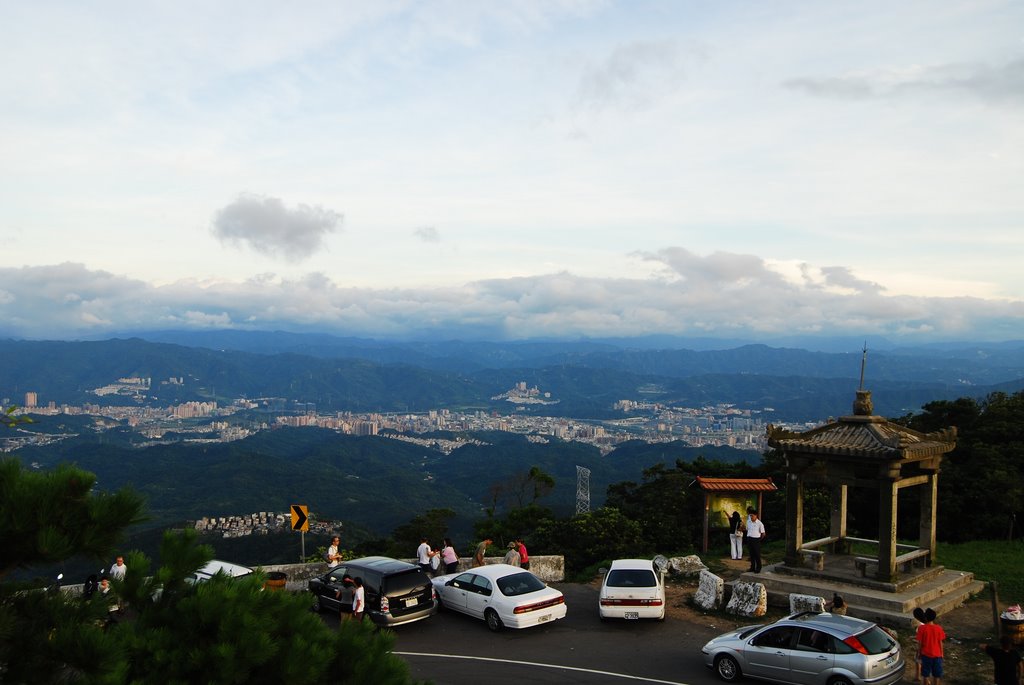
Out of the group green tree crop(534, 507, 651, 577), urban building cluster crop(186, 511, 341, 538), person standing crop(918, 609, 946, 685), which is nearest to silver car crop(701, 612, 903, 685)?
person standing crop(918, 609, 946, 685)

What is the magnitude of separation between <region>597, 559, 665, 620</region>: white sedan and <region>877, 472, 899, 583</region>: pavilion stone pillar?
5.05m

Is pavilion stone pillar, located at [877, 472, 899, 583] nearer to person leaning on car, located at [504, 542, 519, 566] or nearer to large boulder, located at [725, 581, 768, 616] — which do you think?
large boulder, located at [725, 581, 768, 616]

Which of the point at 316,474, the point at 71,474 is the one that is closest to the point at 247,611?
the point at 71,474

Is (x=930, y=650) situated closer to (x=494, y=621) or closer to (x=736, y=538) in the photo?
(x=494, y=621)

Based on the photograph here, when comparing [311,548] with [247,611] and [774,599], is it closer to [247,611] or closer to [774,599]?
[774,599]

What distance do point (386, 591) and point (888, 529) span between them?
11.2 m

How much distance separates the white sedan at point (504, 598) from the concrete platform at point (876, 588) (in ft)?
17.5

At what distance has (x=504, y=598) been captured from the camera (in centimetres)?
1586

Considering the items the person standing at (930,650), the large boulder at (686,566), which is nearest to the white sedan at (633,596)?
the large boulder at (686,566)

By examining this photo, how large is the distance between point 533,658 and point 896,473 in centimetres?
926

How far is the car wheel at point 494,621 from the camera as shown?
52.2ft

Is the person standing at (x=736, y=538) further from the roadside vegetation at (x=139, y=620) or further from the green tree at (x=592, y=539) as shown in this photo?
the roadside vegetation at (x=139, y=620)

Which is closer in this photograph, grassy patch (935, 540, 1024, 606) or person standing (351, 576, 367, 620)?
person standing (351, 576, 367, 620)

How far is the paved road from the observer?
13.2 m
